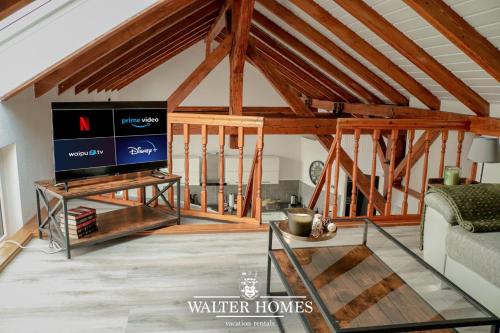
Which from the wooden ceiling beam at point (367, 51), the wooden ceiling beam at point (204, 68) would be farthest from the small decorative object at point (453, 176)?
the wooden ceiling beam at point (204, 68)

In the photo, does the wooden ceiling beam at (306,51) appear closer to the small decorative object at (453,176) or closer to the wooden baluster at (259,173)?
the wooden baluster at (259,173)

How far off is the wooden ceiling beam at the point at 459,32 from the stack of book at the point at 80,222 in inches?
120

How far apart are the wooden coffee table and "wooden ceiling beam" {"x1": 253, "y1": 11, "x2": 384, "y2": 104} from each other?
428 centimetres

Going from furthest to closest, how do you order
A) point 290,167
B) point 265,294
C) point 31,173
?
point 290,167 < point 31,173 < point 265,294

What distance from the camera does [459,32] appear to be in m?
3.38

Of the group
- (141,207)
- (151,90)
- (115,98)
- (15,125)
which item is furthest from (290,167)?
(15,125)

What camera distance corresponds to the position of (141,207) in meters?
→ 3.71

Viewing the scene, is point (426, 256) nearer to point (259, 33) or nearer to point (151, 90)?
point (259, 33)

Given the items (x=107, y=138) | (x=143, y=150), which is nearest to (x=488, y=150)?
(x=143, y=150)

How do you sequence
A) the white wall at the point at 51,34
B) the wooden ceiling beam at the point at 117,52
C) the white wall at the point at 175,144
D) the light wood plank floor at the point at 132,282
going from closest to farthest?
the light wood plank floor at the point at 132,282, the white wall at the point at 51,34, the white wall at the point at 175,144, the wooden ceiling beam at the point at 117,52

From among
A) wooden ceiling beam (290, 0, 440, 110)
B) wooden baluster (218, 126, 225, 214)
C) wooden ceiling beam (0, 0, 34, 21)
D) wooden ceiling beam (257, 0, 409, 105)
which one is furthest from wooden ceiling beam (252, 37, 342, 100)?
wooden ceiling beam (0, 0, 34, 21)

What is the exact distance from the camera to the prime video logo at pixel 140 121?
3.21 meters

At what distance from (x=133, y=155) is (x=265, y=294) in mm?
1616

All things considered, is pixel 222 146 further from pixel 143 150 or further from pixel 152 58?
pixel 152 58
